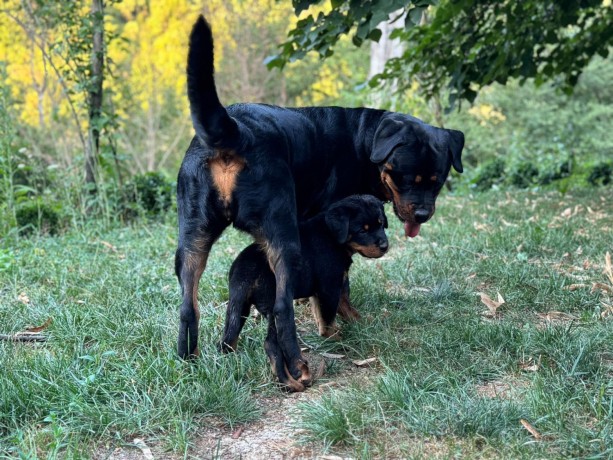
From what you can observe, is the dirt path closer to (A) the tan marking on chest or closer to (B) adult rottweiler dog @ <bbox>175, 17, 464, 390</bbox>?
(B) adult rottweiler dog @ <bbox>175, 17, 464, 390</bbox>

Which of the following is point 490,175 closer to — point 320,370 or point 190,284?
point 320,370

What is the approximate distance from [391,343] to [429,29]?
4930 mm

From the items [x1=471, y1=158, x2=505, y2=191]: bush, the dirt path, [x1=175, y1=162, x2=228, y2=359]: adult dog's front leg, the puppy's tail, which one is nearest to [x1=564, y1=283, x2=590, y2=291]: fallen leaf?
the dirt path

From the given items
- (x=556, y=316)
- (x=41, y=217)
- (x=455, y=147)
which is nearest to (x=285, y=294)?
(x=455, y=147)

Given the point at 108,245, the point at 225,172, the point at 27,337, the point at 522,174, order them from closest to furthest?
the point at 225,172
the point at 27,337
the point at 108,245
the point at 522,174

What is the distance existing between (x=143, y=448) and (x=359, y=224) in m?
1.91

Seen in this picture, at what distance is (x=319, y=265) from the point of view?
408 centimetres

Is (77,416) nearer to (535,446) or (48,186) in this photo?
(535,446)

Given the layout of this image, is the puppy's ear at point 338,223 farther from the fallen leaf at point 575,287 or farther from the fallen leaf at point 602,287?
the fallen leaf at point 602,287

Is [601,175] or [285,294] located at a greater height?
[285,294]

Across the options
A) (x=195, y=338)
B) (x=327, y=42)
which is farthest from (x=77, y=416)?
(x=327, y=42)

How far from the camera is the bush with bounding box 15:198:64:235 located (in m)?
8.51

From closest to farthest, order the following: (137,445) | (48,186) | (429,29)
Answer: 1. (137,445)
2. (429,29)
3. (48,186)

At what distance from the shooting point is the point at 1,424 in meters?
3.03
